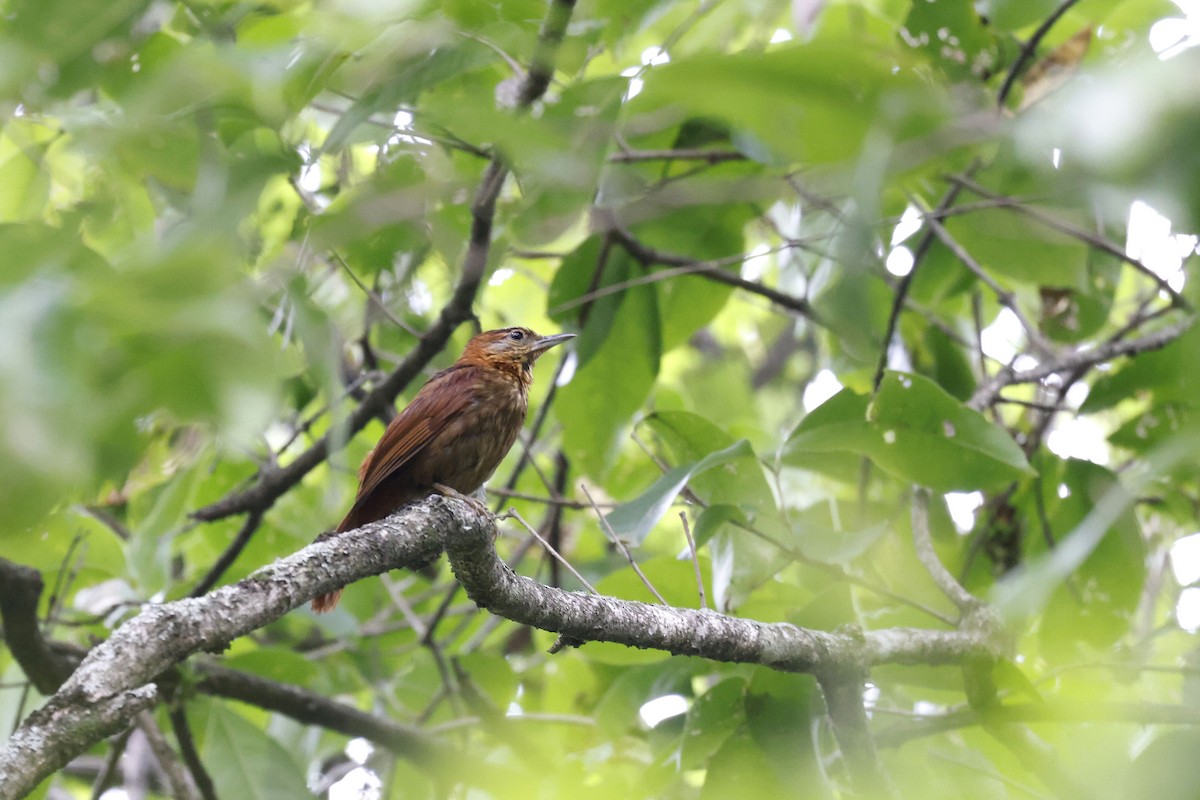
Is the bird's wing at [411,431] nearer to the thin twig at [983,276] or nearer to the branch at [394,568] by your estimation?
the branch at [394,568]

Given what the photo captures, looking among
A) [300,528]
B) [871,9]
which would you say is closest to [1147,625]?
[871,9]

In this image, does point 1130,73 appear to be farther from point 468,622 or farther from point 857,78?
point 468,622

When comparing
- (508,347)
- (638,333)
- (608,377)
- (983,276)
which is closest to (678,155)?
(638,333)

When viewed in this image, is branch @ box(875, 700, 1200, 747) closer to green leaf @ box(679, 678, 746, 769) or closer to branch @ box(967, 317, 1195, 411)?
green leaf @ box(679, 678, 746, 769)

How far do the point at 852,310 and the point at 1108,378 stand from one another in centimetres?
290

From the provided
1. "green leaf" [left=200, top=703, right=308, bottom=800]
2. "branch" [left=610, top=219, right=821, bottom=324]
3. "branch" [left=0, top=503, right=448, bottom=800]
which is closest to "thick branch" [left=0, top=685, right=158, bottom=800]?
"branch" [left=0, top=503, right=448, bottom=800]

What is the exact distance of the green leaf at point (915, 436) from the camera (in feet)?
10.3

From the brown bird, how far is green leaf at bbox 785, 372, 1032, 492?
4.56 ft

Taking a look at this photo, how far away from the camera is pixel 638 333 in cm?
415

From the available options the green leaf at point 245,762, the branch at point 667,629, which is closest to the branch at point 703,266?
the branch at point 667,629

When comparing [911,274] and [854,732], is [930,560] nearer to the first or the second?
[854,732]

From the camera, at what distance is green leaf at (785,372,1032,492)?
3154 mm

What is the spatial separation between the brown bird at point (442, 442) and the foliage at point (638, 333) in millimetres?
211

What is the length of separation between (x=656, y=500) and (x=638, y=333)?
1153 millimetres
